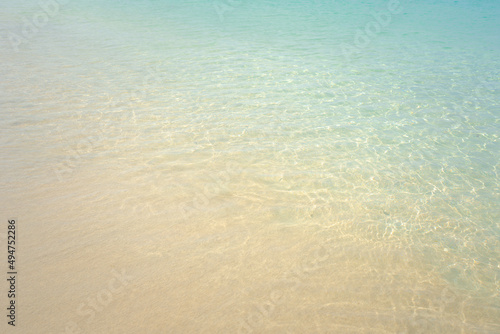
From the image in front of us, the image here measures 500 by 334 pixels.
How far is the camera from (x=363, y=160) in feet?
17.2

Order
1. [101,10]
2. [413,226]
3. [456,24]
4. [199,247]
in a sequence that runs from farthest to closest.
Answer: [101,10]
[456,24]
[413,226]
[199,247]

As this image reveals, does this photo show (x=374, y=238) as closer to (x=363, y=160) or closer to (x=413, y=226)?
(x=413, y=226)

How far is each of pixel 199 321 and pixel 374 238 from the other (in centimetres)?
208

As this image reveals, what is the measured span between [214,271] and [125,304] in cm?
83

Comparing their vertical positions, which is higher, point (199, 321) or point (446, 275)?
point (199, 321)

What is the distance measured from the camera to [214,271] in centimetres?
336

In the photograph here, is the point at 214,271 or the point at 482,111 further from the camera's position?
the point at 482,111

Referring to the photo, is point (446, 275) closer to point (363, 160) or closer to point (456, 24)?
point (363, 160)

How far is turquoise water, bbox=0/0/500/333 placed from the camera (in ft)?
10.0

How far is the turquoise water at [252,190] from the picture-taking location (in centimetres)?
305

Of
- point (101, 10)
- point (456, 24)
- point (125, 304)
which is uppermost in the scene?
point (101, 10)

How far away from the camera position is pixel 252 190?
4508mm

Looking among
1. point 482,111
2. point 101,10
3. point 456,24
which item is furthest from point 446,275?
point 101,10

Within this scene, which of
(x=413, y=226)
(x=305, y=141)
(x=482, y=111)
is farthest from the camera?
(x=482, y=111)
